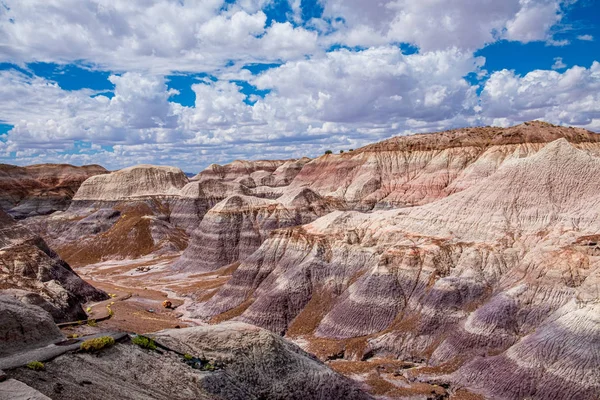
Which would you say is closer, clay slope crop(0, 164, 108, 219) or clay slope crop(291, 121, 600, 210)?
clay slope crop(291, 121, 600, 210)

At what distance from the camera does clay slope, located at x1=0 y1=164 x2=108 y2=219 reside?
119 m

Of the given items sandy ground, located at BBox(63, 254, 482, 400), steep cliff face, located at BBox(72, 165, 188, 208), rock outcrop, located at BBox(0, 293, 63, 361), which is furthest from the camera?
steep cliff face, located at BBox(72, 165, 188, 208)

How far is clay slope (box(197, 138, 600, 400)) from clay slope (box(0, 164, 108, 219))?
87196mm

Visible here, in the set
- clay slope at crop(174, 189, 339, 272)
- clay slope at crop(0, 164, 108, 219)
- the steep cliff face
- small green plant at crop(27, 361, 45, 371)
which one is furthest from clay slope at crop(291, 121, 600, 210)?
small green plant at crop(27, 361, 45, 371)

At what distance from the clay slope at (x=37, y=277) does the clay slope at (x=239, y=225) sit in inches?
763

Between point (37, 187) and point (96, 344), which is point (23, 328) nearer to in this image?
point (96, 344)

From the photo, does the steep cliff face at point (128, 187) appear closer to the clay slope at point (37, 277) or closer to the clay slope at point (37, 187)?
the clay slope at point (37, 187)

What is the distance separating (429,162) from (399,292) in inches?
2151

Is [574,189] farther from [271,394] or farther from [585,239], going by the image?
[271,394]

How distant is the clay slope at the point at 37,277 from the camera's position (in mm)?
41116

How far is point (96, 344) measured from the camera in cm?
2102

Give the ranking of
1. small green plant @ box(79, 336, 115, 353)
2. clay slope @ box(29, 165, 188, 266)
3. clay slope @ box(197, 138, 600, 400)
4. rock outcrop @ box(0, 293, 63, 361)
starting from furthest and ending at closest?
clay slope @ box(29, 165, 188, 266), clay slope @ box(197, 138, 600, 400), rock outcrop @ box(0, 293, 63, 361), small green plant @ box(79, 336, 115, 353)

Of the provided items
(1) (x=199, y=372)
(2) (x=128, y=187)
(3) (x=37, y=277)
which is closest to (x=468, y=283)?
(1) (x=199, y=372)

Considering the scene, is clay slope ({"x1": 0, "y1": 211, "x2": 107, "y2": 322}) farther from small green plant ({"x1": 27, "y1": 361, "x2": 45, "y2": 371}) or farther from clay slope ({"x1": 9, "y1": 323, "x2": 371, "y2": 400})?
small green plant ({"x1": 27, "y1": 361, "x2": 45, "y2": 371})
